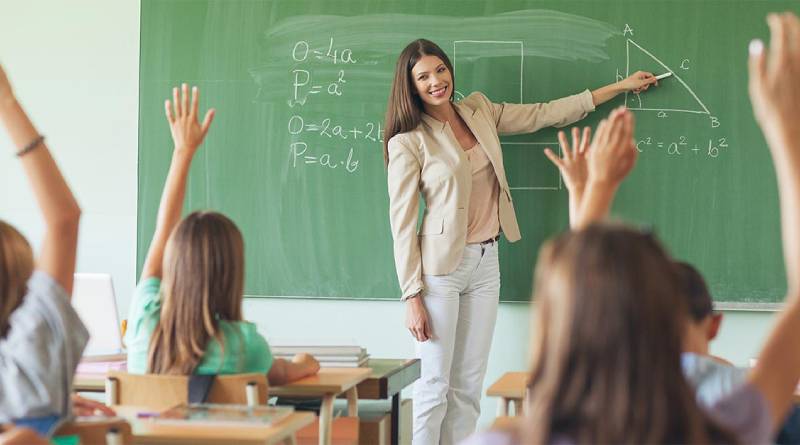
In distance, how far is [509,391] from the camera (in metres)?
3.06

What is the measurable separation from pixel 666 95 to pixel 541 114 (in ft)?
1.85

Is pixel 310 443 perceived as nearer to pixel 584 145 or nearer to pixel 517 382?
pixel 517 382

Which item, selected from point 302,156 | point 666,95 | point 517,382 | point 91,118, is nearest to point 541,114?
point 666,95

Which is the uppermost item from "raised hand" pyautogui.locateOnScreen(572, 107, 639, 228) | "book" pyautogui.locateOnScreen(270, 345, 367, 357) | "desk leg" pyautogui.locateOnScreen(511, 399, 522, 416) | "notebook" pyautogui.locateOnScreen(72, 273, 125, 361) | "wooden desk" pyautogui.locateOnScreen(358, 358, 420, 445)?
"raised hand" pyautogui.locateOnScreen(572, 107, 639, 228)

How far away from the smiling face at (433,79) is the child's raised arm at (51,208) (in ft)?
8.67

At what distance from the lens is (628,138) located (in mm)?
2119

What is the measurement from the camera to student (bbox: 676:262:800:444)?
70.7 inches

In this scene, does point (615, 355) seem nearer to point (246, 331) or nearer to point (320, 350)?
point (246, 331)

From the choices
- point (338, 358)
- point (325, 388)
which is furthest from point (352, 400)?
point (325, 388)

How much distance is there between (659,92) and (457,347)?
145 centimetres

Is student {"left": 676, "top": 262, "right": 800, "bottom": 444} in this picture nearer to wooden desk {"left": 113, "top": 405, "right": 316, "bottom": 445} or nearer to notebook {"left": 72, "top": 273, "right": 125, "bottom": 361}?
wooden desk {"left": 113, "top": 405, "right": 316, "bottom": 445}

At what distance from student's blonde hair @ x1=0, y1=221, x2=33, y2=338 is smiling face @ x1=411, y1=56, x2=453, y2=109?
2695 mm

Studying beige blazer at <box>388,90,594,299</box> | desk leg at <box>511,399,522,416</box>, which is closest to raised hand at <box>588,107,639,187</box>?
desk leg at <box>511,399,522,416</box>

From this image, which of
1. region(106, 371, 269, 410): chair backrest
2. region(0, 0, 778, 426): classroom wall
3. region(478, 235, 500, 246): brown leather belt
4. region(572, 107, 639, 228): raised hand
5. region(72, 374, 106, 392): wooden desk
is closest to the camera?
region(572, 107, 639, 228): raised hand
